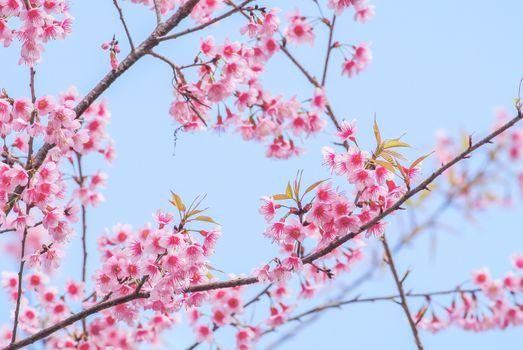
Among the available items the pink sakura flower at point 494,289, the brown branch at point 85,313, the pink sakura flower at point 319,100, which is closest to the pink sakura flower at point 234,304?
the pink sakura flower at point 319,100

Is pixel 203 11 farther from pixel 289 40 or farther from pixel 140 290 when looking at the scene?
pixel 140 290

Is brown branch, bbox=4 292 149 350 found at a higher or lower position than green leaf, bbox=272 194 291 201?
lower

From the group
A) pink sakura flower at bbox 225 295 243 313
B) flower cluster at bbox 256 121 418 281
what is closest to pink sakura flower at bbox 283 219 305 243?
flower cluster at bbox 256 121 418 281

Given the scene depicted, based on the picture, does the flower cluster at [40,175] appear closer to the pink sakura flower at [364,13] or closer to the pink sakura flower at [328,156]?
the pink sakura flower at [328,156]

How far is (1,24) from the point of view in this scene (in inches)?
128

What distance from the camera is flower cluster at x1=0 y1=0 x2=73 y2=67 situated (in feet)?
10.4

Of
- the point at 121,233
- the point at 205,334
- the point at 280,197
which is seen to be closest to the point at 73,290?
the point at 121,233

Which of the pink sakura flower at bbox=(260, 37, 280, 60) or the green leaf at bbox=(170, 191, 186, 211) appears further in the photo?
the pink sakura flower at bbox=(260, 37, 280, 60)

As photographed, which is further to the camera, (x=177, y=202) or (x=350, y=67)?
(x=350, y=67)

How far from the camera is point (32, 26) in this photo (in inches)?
126

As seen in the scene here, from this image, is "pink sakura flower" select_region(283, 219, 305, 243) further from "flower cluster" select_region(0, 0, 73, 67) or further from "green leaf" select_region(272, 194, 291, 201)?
"flower cluster" select_region(0, 0, 73, 67)

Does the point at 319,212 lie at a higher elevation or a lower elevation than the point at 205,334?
lower

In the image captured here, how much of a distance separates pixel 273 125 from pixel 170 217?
1895 mm

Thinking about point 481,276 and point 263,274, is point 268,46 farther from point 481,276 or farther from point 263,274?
point 481,276
